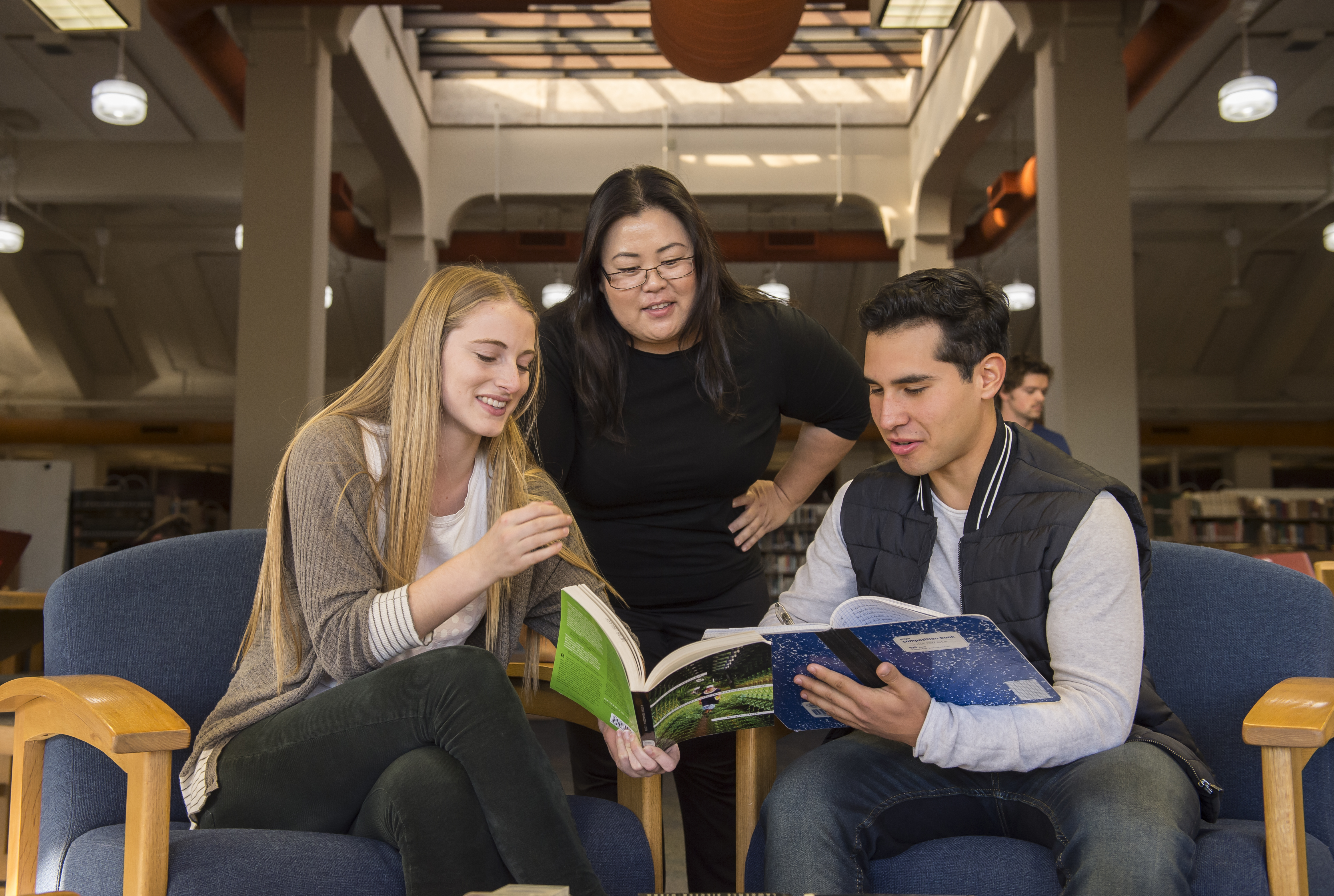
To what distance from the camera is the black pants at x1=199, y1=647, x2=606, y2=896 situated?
126cm

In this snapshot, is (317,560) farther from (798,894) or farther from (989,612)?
(989,612)

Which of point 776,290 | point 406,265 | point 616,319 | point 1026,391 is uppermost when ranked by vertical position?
point 406,265

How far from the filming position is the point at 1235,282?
12336mm

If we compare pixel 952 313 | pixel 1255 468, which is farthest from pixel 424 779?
pixel 1255 468

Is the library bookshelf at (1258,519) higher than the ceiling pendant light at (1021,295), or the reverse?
the ceiling pendant light at (1021,295)

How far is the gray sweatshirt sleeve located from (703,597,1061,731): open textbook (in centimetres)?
3

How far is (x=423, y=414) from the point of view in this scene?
162 cm

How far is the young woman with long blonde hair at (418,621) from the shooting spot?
128 cm

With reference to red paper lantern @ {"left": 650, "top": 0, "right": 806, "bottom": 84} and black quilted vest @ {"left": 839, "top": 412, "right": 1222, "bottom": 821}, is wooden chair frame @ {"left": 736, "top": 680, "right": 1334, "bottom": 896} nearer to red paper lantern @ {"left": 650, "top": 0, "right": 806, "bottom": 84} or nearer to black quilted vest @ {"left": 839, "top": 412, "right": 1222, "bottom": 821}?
black quilted vest @ {"left": 839, "top": 412, "right": 1222, "bottom": 821}

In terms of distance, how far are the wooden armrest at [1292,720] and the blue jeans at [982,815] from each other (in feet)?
0.40

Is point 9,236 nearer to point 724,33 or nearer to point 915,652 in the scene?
point 724,33

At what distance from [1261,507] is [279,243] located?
1011 centimetres

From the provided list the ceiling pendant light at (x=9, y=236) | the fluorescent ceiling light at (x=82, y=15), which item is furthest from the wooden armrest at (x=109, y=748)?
the ceiling pendant light at (x=9, y=236)

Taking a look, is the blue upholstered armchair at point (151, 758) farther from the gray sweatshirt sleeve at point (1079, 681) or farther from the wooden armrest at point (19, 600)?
the wooden armrest at point (19, 600)
